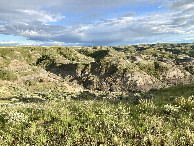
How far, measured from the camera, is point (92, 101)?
9.35 metres

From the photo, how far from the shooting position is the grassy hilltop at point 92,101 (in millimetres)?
5484

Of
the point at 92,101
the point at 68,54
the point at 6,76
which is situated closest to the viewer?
the point at 92,101

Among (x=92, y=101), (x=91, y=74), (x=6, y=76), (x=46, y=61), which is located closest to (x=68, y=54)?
(x=46, y=61)

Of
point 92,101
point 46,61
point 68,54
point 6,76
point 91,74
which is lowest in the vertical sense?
point 91,74

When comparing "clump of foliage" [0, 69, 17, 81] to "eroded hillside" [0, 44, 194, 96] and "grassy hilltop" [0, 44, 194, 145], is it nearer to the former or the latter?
"eroded hillside" [0, 44, 194, 96]

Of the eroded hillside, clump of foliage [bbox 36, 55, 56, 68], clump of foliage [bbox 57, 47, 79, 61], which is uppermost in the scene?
clump of foliage [bbox 57, 47, 79, 61]

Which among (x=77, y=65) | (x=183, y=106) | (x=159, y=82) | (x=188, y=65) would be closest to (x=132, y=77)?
(x=159, y=82)

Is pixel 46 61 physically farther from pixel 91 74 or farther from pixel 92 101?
pixel 92 101

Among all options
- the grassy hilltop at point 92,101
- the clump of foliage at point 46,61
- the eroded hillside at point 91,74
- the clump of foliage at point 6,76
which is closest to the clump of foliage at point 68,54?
the grassy hilltop at point 92,101

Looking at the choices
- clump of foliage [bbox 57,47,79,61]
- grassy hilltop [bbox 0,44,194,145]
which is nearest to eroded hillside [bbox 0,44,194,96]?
grassy hilltop [bbox 0,44,194,145]

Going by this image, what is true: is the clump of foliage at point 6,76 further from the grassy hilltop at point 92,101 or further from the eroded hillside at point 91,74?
the grassy hilltop at point 92,101

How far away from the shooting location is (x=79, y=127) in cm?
605

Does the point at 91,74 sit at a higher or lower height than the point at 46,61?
lower

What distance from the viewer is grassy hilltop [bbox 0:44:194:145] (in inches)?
216
